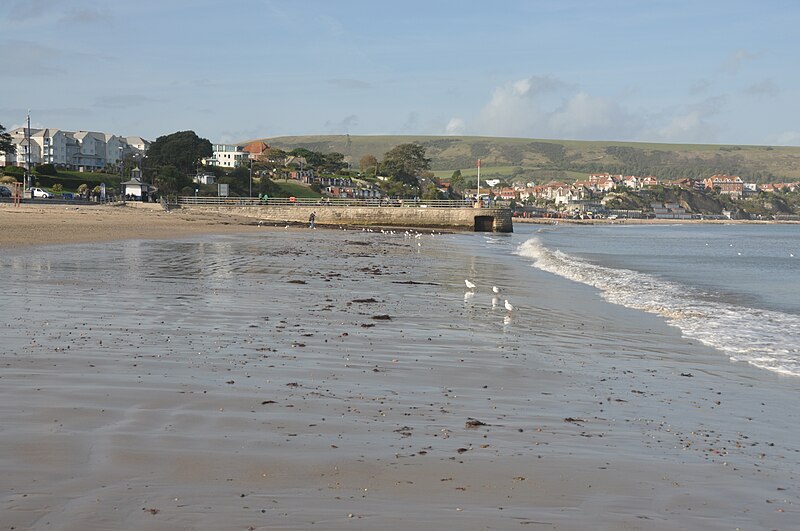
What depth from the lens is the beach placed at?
13.6 ft

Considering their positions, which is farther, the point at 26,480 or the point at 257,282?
the point at 257,282

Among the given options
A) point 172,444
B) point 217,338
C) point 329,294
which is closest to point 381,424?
point 172,444

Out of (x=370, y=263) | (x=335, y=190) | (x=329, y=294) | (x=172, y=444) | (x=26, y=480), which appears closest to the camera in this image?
(x=26, y=480)

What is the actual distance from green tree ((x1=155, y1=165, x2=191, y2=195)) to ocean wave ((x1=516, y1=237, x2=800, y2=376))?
2865 inches

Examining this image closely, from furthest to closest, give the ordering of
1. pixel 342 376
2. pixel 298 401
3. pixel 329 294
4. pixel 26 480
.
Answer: pixel 329 294 → pixel 342 376 → pixel 298 401 → pixel 26 480

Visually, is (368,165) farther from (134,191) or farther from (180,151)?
(134,191)

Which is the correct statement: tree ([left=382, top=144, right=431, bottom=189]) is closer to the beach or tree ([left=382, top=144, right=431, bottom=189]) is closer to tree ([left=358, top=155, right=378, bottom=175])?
tree ([left=358, top=155, right=378, bottom=175])

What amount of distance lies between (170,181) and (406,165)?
71.5m

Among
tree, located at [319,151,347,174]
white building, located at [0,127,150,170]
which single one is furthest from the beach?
tree, located at [319,151,347,174]

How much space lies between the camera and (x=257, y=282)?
1588 centimetres

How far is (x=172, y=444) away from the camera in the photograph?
4953 mm

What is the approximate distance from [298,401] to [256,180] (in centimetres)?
10192

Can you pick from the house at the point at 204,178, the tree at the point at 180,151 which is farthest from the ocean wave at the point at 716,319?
the tree at the point at 180,151

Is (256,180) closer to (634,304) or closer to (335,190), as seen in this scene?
(335,190)
